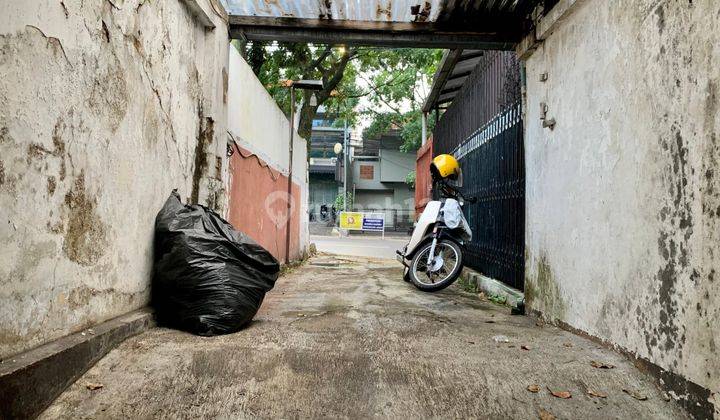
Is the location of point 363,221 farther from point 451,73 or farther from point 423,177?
point 451,73

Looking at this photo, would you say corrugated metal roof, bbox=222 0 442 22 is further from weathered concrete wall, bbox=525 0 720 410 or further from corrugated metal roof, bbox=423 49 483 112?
corrugated metal roof, bbox=423 49 483 112

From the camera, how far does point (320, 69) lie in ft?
35.5

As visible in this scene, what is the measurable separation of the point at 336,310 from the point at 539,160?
1.92 metres

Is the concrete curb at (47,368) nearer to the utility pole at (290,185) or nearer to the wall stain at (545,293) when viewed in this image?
the wall stain at (545,293)

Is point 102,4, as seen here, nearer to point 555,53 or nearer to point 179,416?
point 179,416

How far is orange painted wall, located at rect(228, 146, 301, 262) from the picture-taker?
4.66m

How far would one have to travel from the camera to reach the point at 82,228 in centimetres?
207

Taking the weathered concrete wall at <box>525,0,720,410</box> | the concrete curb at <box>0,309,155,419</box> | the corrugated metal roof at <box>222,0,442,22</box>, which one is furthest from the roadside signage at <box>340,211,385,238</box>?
the concrete curb at <box>0,309,155,419</box>

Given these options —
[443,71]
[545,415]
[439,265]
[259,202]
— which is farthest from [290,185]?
[545,415]

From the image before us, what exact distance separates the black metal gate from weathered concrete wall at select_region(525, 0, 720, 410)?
0.93 m

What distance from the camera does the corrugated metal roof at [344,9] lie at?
3.61 m

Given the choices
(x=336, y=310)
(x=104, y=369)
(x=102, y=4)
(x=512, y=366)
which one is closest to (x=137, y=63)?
(x=102, y=4)

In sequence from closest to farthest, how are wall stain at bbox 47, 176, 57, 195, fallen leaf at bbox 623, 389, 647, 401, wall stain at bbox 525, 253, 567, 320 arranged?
wall stain at bbox 47, 176, 57, 195, fallen leaf at bbox 623, 389, 647, 401, wall stain at bbox 525, 253, 567, 320

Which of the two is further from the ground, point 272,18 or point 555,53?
point 272,18
